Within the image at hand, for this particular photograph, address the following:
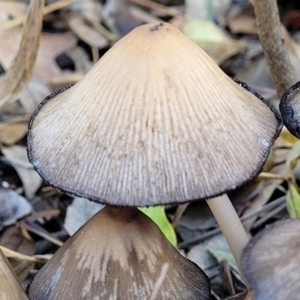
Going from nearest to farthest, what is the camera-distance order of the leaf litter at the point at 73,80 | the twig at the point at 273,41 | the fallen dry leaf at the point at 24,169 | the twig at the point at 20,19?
the twig at the point at 273,41 → the leaf litter at the point at 73,80 → the fallen dry leaf at the point at 24,169 → the twig at the point at 20,19

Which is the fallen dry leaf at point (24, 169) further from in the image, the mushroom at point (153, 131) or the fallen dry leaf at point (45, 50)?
the mushroom at point (153, 131)

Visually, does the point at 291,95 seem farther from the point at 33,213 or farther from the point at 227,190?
the point at 33,213

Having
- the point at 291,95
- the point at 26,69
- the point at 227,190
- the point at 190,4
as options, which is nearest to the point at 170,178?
the point at 227,190

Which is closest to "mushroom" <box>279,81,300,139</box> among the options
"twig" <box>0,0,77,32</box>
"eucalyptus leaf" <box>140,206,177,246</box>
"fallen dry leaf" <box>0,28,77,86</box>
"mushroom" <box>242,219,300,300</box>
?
"mushroom" <box>242,219,300,300</box>

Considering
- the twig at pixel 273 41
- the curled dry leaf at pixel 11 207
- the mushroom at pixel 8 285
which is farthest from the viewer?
the curled dry leaf at pixel 11 207

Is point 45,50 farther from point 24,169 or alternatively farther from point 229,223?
point 229,223

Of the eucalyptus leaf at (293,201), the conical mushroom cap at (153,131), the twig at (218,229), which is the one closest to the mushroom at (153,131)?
the conical mushroom cap at (153,131)

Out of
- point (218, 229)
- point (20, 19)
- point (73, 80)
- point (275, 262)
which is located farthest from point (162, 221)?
point (20, 19)

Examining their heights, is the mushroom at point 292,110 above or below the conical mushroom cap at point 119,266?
above
